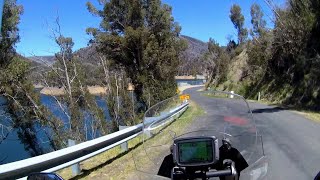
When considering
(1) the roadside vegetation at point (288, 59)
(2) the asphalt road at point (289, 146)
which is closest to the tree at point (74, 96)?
(1) the roadside vegetation at point (288, 59)

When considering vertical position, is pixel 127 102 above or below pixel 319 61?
below

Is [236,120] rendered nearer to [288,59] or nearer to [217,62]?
[288,59]

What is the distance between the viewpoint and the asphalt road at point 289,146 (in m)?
7.40

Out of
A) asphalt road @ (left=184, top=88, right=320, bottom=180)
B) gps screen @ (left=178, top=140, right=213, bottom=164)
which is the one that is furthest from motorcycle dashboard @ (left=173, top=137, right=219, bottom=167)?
asphalt road @ (left=184, top=88, right=320, bottom=180)

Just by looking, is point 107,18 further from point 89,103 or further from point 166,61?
point 89,103

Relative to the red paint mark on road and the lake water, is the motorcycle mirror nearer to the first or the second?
the red paint mark on road

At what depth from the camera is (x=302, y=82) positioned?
113ft

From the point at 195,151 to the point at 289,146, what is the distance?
813 centimetres

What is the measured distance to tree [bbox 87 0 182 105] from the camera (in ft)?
128

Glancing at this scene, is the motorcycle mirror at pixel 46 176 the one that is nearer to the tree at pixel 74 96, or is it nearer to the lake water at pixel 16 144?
the lake water at pixel 16 144

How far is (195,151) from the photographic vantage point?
427cm

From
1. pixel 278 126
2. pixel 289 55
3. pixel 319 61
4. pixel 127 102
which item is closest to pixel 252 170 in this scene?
pixel 278 126

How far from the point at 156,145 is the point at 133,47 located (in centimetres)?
3455

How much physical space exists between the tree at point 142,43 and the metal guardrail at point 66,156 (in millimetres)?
27737
